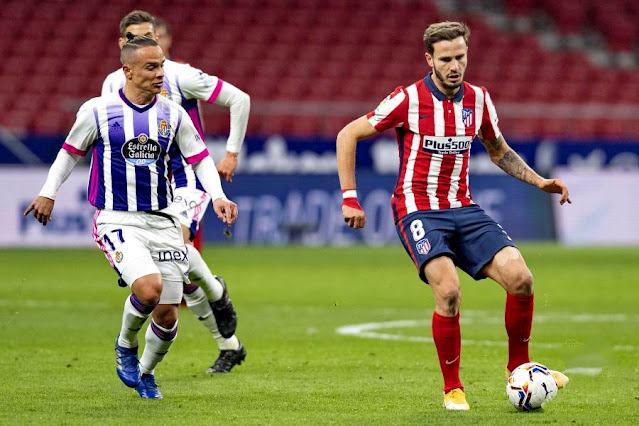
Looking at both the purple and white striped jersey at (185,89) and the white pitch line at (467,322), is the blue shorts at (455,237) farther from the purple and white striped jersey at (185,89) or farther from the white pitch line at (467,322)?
the white pitch line at (467,322)

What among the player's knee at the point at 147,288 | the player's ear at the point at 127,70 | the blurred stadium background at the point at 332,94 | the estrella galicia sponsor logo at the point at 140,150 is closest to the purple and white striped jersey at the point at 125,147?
A: the estrella galicia sponsor logo at the point at 140,150

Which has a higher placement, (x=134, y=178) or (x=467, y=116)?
(x=467, y=116)

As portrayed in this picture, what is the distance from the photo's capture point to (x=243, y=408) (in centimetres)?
607

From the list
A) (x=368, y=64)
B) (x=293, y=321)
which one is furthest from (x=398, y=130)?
(x=368, y=64)

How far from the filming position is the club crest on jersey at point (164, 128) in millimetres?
6477

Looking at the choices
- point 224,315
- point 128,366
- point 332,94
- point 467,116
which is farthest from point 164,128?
point 332,94

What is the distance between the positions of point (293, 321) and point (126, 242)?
4.18 meters

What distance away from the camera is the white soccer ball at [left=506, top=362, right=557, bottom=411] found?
5.88 metres

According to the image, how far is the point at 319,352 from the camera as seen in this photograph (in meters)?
8.40

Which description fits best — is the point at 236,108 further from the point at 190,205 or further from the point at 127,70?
the point at 127,70

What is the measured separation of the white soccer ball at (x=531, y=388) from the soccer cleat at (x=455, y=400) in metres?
0.22

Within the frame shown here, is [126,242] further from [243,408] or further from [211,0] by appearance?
[211,0]

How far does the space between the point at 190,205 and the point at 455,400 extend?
2.65 meters

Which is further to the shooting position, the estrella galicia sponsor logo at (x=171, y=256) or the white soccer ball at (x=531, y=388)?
the estrella galicia sponsor logo at (x=171, y=256)
